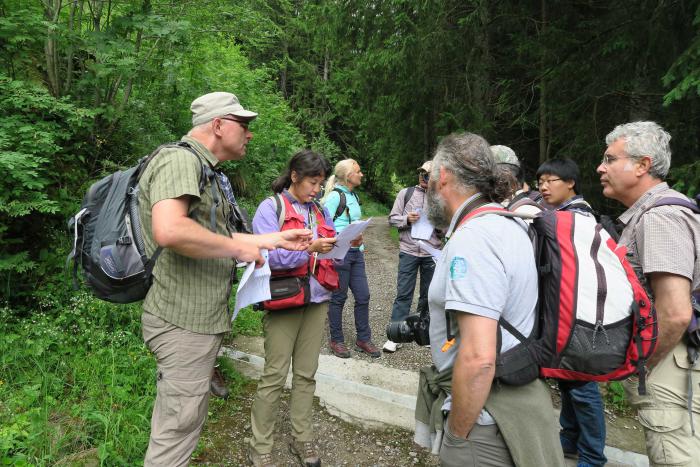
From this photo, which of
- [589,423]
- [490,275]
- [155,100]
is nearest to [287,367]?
[490,275]

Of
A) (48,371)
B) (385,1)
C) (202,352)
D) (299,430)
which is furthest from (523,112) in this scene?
(48,371)

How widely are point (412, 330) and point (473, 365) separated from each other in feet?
2.03

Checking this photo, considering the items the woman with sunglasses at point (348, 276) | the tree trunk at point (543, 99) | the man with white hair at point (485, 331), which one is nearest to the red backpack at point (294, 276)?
the man with white hair at point (485, 331)

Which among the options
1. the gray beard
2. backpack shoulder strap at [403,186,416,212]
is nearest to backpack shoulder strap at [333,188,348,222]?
backpack shoulder strap at [403,186,416,212]

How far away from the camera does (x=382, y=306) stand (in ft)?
23.9

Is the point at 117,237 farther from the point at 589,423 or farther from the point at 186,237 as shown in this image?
the point at 589,423

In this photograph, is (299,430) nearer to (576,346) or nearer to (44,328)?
(576,346)

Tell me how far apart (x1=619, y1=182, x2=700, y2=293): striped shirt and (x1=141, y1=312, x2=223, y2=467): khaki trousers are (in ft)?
7.44

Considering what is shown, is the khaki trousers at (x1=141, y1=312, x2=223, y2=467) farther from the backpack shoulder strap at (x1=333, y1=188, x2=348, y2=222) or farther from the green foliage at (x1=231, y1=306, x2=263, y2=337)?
the green foliage at (x1=231, y1=306, x2=263, y2=337)

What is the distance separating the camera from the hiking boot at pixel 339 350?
498 cm

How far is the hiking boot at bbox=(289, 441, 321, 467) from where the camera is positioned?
318cm

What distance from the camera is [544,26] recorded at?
6926 millimetres

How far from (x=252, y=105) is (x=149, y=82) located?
5643 millimetres

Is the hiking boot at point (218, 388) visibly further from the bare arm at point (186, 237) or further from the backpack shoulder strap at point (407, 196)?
the backpack shoulder strap at point (407, 196)
